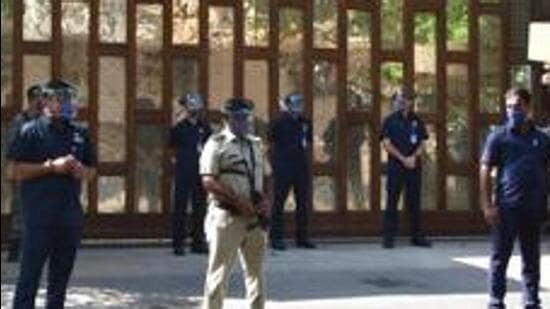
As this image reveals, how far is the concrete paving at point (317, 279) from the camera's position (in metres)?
13.1

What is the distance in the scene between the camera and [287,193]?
1725cm

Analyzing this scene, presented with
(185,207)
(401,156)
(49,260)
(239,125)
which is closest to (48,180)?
(49,260)

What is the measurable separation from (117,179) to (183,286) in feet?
12.8

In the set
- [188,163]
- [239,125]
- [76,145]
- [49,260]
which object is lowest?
[49,260]

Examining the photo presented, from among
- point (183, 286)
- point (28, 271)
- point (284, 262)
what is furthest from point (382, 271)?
point (28, 271)

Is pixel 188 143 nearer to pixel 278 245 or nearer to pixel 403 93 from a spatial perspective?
pixel 278 245

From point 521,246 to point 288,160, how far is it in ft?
18.6

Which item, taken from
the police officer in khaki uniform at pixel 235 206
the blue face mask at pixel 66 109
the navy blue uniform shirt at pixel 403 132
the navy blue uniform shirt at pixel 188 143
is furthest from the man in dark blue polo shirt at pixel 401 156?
the blue face mask at pixel 66 109

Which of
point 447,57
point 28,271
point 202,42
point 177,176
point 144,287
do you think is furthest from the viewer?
point 447,57

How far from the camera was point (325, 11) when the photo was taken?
729 inches

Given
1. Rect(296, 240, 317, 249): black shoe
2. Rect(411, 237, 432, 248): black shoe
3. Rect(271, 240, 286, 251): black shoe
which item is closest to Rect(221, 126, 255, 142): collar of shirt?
Rect(271, 240, 286, 251): black shoe

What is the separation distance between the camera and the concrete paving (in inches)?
515

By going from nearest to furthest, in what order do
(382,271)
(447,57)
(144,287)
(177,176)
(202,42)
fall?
(144,287) → (382,271) → (177,176) → (202,42) → (447,57)

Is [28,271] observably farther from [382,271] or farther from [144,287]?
[382,271]
